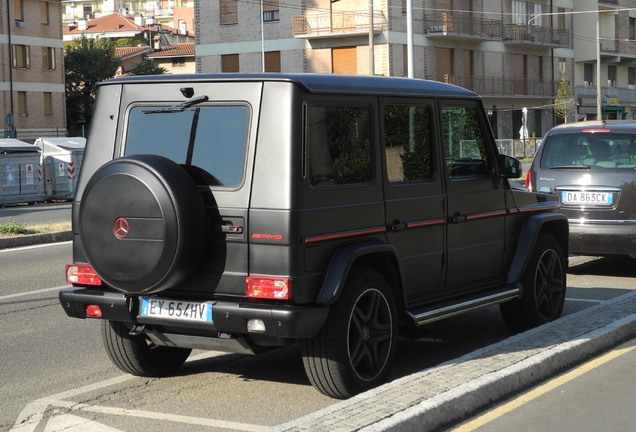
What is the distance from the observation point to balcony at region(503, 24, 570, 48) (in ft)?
214

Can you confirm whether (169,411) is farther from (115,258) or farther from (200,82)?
(200,82)

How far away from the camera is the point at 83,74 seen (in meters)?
76.0

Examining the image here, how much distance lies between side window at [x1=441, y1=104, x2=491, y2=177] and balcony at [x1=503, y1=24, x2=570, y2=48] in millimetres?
58197

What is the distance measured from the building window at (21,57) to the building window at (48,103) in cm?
238

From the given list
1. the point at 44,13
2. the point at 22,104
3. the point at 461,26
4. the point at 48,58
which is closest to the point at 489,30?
the point at 461,26

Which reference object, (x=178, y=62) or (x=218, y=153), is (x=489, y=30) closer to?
(x=178, y=62)

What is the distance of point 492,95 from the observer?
2491 inches

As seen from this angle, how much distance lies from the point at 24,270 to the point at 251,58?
4757 centimetres

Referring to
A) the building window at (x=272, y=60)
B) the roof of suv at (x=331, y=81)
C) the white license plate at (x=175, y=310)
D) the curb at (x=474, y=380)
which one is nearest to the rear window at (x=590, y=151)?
the curb at (x=474, y=380)

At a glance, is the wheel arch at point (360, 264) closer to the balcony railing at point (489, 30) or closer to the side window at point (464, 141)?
the side window at point (464, 141)

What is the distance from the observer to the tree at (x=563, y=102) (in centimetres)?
6788

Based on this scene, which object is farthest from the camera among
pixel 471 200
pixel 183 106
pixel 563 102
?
pixel 563 102

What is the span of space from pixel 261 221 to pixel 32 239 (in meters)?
13.1

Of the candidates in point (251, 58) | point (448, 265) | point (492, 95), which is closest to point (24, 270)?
point (448, 265)
